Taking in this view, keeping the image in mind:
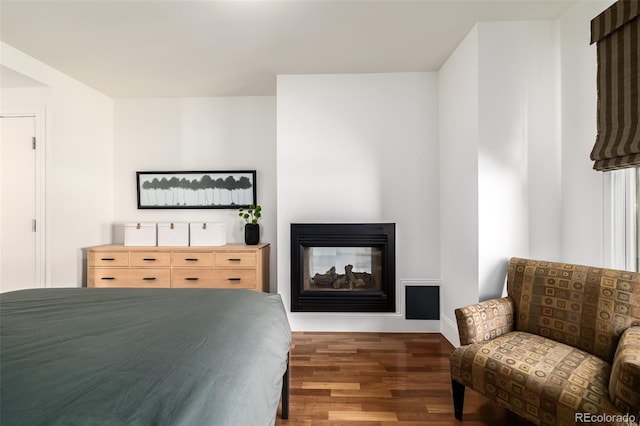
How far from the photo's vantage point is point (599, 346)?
5.29 feet

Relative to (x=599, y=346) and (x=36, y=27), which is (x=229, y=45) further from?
(x=599, y=346)

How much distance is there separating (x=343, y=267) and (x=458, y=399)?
1.62m

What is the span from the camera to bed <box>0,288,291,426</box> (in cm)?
68

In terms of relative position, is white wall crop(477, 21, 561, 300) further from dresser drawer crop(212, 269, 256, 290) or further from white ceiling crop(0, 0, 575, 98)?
dresser drawer crop(212, 269, 256, 290)

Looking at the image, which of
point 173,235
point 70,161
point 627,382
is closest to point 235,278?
point 173,235

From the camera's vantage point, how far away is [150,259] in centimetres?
321

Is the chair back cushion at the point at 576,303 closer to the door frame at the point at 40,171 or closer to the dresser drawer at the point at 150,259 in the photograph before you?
the dresser drawer at the point at 150,259

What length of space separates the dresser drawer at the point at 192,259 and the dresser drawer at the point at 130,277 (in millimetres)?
140

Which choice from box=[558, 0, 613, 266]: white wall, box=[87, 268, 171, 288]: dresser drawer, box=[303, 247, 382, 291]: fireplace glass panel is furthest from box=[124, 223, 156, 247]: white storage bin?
box=[558, 0, 613, 266]: white wall

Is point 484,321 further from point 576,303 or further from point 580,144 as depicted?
point 580,144

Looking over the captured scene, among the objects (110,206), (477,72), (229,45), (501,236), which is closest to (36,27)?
(229,45)

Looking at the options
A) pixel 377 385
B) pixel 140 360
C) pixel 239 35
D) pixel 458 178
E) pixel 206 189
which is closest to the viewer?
pixel 140 360

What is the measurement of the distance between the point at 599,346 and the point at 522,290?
46 cm

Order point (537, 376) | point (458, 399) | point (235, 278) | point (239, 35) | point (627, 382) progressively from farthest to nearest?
point (235, 278) → point (239, 35) → point (458, 399) → point (537, 376) → point (627, 382)
